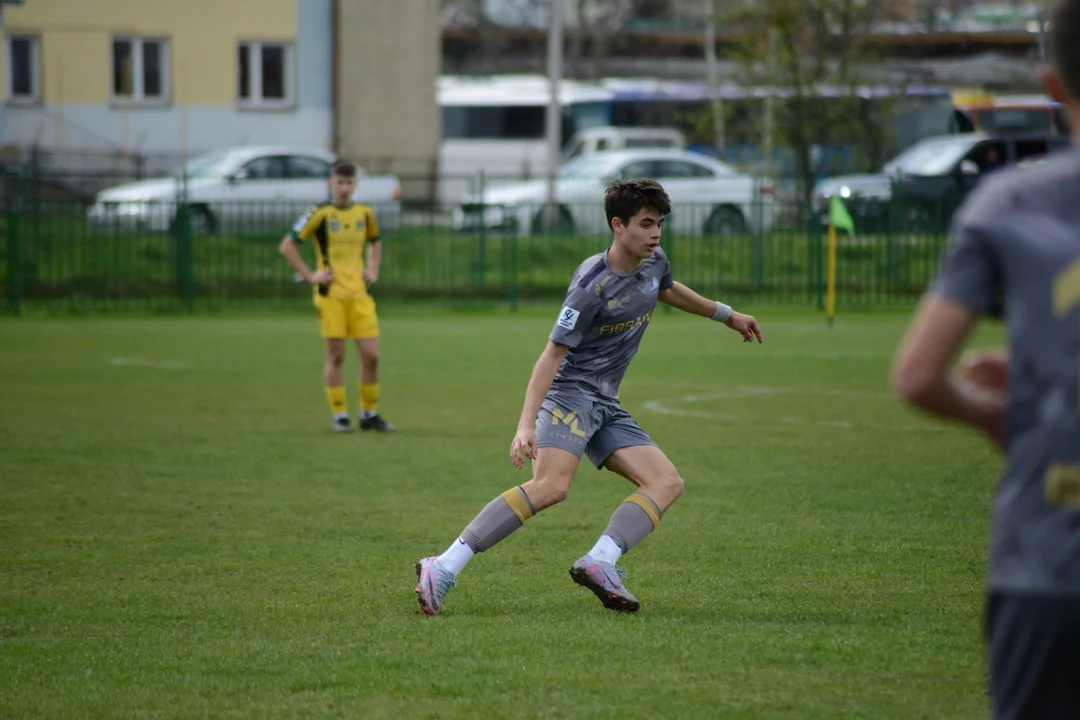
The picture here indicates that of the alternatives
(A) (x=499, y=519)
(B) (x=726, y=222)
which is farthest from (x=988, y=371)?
(B) (x=726, y=222)

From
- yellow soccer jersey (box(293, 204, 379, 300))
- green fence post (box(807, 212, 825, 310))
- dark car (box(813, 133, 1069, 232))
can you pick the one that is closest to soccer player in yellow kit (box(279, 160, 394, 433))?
yellow soccer jersey (box(293, 204, 379, 300))

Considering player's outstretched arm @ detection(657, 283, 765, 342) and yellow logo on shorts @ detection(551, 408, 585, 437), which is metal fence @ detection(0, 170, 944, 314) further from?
yellow logo on shorts @ detection(551, 408, 585, 437)

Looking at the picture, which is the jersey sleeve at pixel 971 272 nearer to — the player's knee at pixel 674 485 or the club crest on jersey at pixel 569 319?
the club crest on jersey at pixel 569 319

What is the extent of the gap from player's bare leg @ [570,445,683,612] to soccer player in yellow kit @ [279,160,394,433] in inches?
228

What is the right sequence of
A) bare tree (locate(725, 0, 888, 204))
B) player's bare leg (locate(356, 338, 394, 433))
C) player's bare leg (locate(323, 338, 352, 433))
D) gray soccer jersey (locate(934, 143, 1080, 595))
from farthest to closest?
bare tree (locate(725, 0, 888, 204)), player's bare leg (locate(323, 338, 352, 433)), player's bare leg (locate(356, 338, 394, 433)), gray soccer jersey (locate(934, 143, 1080, 595))

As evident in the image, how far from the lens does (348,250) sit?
1201 cm

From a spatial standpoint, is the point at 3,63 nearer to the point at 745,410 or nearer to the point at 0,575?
the point at 745,410

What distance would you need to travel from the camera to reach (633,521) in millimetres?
6059

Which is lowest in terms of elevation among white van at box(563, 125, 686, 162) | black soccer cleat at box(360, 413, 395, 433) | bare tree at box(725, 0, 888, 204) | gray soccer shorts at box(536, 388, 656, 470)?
black soccer cleat at box(360, 413, 395, 433)

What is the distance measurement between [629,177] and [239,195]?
23.7ft

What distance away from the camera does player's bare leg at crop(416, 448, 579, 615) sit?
19.4 feet

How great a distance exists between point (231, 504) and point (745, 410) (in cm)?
549

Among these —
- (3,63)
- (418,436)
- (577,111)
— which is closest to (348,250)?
(418,436)

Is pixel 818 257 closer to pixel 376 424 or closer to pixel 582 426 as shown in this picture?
pixel 376 424
